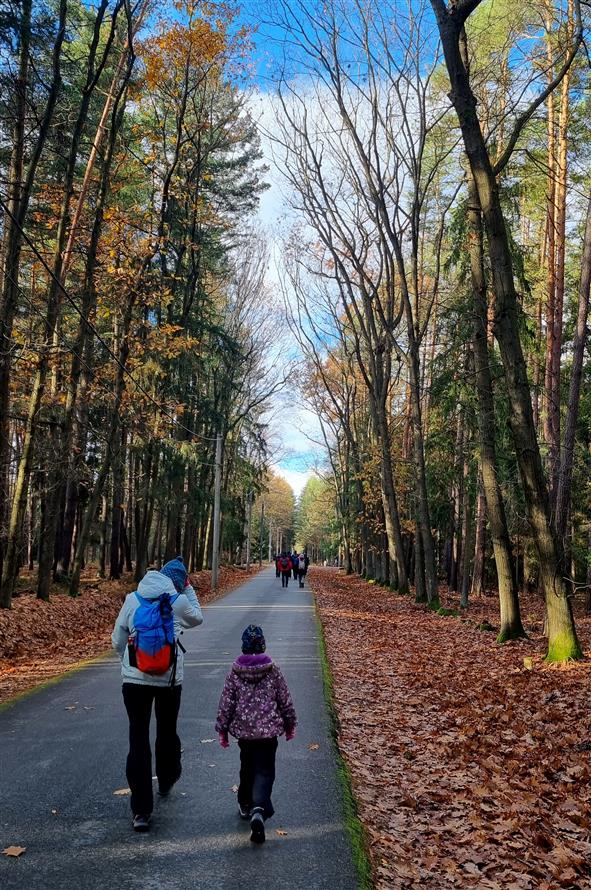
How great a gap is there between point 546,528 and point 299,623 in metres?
8.06

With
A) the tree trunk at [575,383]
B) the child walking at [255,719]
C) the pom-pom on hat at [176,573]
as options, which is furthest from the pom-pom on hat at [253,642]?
the tree trunk at [575,383]

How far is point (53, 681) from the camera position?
29.7ft

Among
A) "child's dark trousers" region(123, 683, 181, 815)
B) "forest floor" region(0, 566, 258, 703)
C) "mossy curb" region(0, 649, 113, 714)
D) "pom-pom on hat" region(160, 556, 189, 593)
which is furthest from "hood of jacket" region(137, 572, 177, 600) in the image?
"forest floor" region(0, 566, 258, 703)

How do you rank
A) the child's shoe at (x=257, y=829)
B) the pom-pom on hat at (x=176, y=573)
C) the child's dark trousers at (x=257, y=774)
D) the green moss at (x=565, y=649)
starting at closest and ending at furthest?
the child's shoe at (x=257, y=829) < the child's dark trousers at (x=257, y=774) < the pom-pom on hat at (x=176, y=573) < the green moss at (x=565, y=649)

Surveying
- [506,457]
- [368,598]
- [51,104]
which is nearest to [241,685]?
[51,104]

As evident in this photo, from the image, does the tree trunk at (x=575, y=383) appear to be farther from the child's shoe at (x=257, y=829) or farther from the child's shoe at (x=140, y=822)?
the child's shoe at (x=140, y=822)

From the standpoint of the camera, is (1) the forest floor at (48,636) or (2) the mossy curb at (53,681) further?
(1) the forest floor at (48,636)

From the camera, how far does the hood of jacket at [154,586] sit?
4691 millimetres

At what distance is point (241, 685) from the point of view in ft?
15.0

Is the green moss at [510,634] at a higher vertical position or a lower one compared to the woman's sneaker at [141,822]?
higher

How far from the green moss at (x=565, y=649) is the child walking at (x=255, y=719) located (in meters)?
6.60

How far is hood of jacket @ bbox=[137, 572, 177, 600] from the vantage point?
4.69 m

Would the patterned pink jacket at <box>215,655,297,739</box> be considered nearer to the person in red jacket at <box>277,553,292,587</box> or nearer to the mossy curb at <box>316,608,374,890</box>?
the mossy curb at <box>316,608,374,890</box>

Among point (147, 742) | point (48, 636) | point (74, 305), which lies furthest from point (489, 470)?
point (147, 742)
